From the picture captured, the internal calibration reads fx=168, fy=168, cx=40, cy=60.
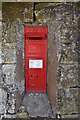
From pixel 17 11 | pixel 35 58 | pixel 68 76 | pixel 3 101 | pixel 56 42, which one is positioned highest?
pixel 17 11

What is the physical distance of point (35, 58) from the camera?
147 cm

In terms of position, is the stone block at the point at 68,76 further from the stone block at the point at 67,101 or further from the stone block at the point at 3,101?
the stone block at the point at 3,101

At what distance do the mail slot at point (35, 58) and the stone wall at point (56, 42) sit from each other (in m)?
0.05

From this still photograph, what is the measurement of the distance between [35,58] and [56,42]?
255 mm

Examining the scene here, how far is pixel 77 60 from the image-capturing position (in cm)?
139

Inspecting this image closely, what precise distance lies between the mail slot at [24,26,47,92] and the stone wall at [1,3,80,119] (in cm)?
5

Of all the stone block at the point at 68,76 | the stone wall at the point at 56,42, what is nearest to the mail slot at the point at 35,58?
the stone wall at the point at 56,42

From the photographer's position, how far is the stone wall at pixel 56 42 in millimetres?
1341

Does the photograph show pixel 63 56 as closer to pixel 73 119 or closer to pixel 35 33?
pixel 35 33

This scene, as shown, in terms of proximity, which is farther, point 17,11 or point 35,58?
point 35,58

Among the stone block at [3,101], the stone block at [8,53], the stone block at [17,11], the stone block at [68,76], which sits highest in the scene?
the stone block at [17,11]

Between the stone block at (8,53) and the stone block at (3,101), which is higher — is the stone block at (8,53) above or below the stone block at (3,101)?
above

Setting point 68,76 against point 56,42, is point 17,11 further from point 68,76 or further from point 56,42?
point 68,76

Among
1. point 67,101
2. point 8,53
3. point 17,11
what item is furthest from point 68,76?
point 17,11
